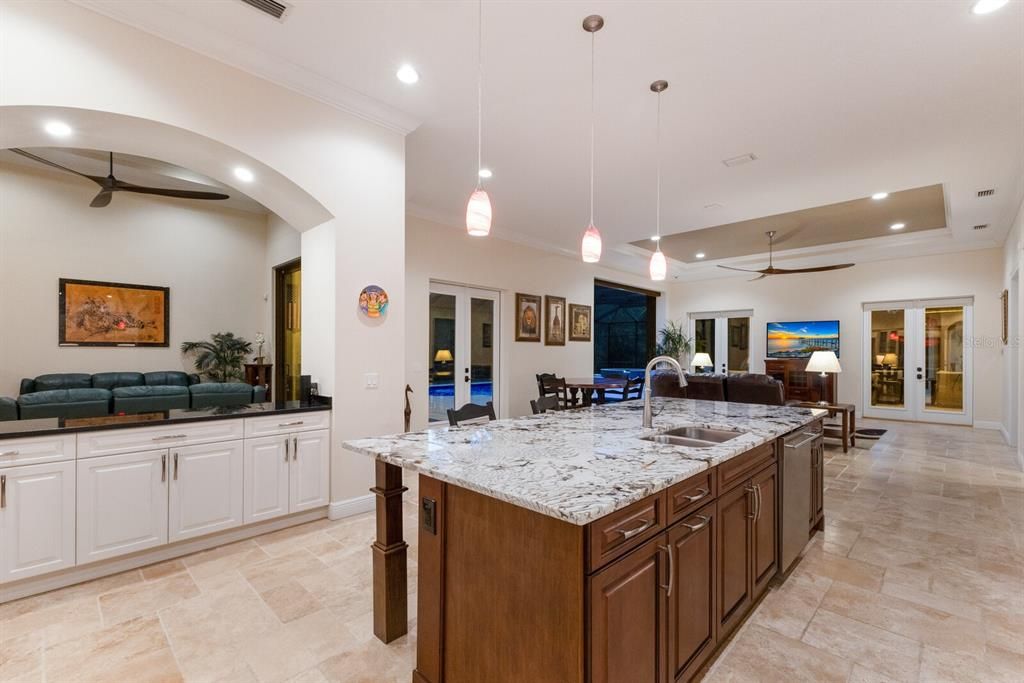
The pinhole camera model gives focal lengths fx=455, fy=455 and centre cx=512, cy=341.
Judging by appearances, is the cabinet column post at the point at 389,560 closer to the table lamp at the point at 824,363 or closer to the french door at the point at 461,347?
the french door at the point at 461,347

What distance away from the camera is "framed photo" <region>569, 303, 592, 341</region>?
8.41 meters

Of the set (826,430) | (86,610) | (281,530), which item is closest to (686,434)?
(281,530)

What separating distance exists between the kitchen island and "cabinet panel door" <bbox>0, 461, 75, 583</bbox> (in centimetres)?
183

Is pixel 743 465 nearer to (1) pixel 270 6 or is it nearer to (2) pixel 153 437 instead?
(2) pixel 153 437

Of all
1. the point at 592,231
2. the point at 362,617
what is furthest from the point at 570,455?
the point at 592,231

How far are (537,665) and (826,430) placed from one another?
672 cm

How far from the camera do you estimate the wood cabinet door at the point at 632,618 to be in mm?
1272

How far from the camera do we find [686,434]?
2512 millimetres

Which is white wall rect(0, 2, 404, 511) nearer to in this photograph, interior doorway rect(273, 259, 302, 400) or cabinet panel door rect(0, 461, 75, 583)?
cabinet panel door rect(0, 461, 75, 583)

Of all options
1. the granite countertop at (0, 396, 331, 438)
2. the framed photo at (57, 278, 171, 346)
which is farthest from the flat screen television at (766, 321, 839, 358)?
the framed photo at (57, 278, 171, 346)

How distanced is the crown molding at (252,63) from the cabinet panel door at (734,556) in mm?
3549

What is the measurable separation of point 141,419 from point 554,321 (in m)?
6.11

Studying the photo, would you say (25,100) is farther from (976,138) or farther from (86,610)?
(976,138)

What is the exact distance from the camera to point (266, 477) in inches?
125
